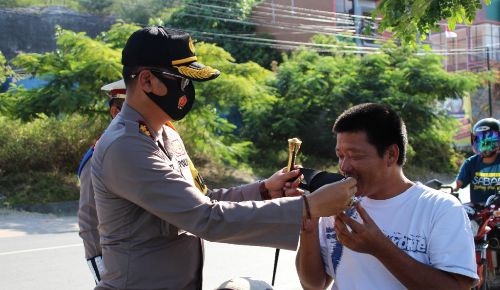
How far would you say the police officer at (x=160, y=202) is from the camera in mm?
1931

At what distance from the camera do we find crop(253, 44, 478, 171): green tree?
61.8 ft

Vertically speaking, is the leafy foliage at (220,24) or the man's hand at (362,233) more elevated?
the leafy foliage at (220,24)

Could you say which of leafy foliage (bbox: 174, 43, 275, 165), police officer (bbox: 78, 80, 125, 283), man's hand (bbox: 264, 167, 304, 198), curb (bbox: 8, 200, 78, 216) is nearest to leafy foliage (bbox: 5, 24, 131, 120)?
curb (bbox: 8, 200, 78, 216)

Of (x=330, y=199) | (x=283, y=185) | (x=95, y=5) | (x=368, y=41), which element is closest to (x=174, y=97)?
(x=283, y=185)

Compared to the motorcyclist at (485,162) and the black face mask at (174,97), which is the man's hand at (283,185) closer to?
the black face mask at (174,97)

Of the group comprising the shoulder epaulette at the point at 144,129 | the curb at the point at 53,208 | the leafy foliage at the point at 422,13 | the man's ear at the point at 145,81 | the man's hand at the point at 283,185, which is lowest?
the curb at the point at 53,208

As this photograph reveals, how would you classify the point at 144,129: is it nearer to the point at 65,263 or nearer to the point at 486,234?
the point at 486,234

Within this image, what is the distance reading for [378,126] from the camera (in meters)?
2.31

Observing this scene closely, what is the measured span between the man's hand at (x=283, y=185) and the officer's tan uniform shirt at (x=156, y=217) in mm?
430

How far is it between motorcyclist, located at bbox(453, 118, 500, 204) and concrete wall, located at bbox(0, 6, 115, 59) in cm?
2684

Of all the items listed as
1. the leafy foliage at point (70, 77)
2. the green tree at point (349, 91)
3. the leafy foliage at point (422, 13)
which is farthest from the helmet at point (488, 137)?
the green tree at point (349, 91)

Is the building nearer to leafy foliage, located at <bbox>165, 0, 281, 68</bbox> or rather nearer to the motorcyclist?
leafy foliage, located at <bbox>165, 0, 281, 68</bbox>

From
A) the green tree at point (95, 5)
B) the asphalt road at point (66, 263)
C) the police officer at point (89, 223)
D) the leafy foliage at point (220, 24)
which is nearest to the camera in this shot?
the police officer at point (89, 223)

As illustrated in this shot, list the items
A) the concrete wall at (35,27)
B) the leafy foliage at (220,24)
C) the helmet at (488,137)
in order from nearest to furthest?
the helmet at (488,137) < the leafy foliage at (220,24) < the concrete wall at (35,27)
